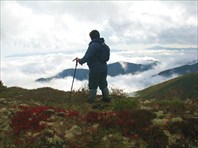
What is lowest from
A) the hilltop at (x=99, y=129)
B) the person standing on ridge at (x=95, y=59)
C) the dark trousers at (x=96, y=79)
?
the hilltop at (x=99, y=129)

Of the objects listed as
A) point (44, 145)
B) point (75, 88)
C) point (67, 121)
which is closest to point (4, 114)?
point (67, 121)

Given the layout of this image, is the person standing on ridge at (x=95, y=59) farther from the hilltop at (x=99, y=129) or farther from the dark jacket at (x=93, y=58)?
the hilltop at (x=99, y=129)

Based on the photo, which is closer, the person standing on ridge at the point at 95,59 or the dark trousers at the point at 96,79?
the person standing on ridge at the point at 95,59

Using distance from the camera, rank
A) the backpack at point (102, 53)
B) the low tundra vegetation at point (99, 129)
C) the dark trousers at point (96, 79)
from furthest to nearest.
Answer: the dark trousers at point (96, 79)
the backpack at point (102, 53)
the low tundra vegetation at point (99, 129)

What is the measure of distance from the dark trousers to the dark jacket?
25cm

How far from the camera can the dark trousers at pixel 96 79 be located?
18.9m

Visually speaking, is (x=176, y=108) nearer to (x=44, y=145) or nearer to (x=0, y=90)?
(x=44, y=145)

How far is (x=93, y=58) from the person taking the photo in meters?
18.7

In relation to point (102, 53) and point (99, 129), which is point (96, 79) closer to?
point (102, 53)

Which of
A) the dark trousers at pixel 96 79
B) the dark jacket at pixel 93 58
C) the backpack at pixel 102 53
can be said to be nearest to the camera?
the dark jacket at pixel 93 58

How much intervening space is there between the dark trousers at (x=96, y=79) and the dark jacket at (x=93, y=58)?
0.25 m

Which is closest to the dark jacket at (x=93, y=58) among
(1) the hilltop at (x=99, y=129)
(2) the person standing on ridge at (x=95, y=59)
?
(2) the person standing on ridge at (x=95, y=59)

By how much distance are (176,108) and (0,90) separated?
17042mm

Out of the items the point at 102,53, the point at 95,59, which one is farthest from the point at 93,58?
the point at 102,53
